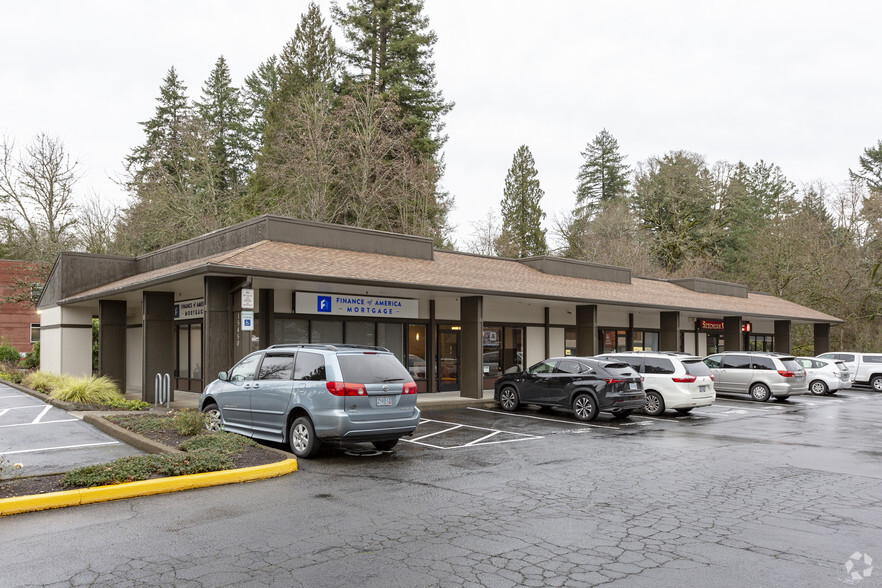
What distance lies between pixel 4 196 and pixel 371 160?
816 inches

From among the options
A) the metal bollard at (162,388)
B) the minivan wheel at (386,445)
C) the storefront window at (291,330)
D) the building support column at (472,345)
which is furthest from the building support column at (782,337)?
the metal bollard at (162,388)

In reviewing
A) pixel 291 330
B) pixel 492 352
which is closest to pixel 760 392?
pixel 492 352

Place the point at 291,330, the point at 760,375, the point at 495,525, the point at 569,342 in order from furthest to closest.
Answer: the point at 569,342, the point at 760,375, the point at 291,330, the point at 495,525

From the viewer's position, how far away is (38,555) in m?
5.61

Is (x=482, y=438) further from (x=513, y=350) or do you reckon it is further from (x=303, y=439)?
(x=513, y=350)

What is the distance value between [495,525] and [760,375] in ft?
61.2

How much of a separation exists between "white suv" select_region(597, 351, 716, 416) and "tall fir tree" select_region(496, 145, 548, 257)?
38221mm

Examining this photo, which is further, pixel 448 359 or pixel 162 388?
pixel 448 359

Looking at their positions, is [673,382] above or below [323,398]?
below

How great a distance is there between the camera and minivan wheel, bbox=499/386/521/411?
17.8 metres

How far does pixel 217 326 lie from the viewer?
14852 mm

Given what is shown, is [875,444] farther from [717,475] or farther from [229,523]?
[229,523]

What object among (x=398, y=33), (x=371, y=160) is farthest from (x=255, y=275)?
(x=398, y=33)

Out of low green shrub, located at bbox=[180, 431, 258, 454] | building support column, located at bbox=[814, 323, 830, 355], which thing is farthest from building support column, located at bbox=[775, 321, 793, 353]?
low green shrub, located at bbox=[180, 431, 258, 454]
